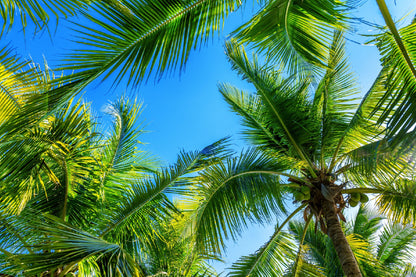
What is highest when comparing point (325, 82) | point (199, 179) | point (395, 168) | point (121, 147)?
point (325, 82)

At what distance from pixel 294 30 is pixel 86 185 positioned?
12.8ft

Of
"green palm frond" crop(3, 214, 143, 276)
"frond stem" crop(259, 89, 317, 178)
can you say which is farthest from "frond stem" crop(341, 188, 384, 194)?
"green palm frond" crop(3, 214, 143, 276)

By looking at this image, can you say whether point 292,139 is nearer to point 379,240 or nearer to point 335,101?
point 335,101

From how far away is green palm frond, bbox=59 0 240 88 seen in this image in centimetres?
239

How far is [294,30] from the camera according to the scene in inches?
152

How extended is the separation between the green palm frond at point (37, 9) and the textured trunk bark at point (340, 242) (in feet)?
15.1

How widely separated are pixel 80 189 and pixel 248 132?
10.3 ft

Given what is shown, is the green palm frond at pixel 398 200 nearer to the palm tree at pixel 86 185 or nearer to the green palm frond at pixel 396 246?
the palm tree at pixel 86 185

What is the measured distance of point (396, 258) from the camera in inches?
420

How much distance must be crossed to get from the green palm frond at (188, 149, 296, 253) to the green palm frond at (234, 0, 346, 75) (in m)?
1.74

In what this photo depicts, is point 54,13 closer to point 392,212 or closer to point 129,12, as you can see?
point 129,12

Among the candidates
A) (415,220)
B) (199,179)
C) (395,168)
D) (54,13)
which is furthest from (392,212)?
(54,13)

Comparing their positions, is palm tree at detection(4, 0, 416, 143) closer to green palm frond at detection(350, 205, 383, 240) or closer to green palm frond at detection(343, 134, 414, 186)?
green palm frond at detection(343, 134, 414, 186)

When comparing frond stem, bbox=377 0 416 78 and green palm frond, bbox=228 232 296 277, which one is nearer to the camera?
frond stem, bbox=377 0 416 78
